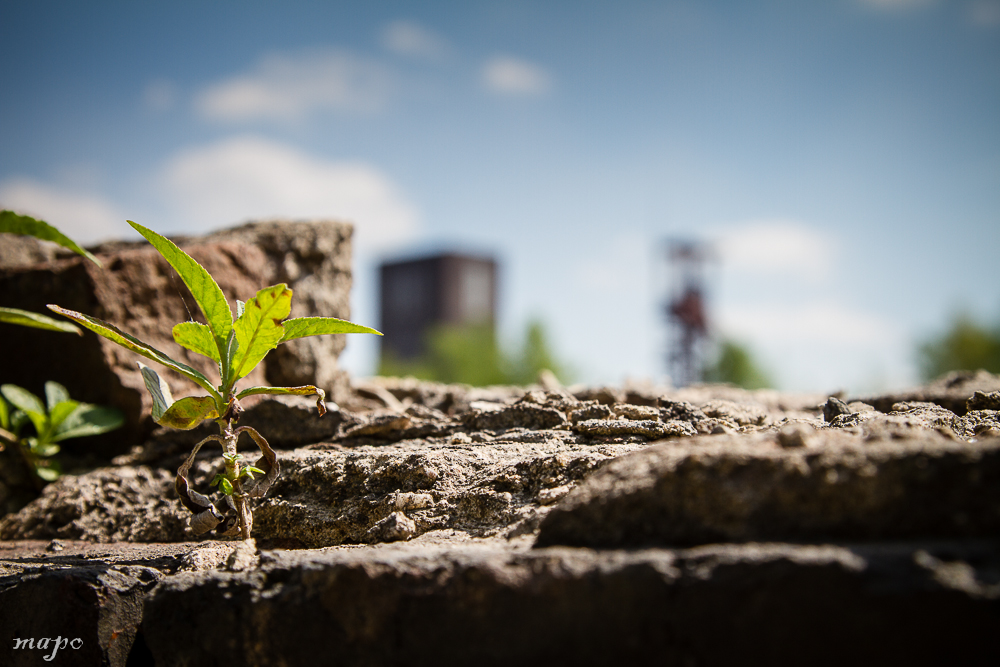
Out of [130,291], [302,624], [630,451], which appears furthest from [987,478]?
[130,291]

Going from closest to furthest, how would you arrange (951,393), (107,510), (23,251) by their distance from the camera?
(107,510) → (951,393) → (23,251)

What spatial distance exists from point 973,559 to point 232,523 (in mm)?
1883

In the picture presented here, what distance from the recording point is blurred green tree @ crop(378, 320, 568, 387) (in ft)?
66.5

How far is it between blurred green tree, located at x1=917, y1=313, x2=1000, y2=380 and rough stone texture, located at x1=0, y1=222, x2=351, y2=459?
66.4 feet

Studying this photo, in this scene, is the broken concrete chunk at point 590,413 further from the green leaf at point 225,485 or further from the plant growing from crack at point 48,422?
the plant growing from crack at point 48,422

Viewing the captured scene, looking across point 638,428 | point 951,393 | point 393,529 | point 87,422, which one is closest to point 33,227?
point 87,422

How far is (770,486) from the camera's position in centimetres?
132

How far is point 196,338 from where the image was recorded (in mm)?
1893

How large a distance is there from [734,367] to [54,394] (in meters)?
20.5

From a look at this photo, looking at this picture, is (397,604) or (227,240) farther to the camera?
(227,240)

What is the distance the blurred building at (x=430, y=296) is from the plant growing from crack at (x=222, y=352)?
23253 mm

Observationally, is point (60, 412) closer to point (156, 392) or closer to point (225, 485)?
point (156, 392)

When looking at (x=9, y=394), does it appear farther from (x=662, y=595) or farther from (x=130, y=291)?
(x=662, y=595)

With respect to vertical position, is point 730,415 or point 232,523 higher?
point 730,415
